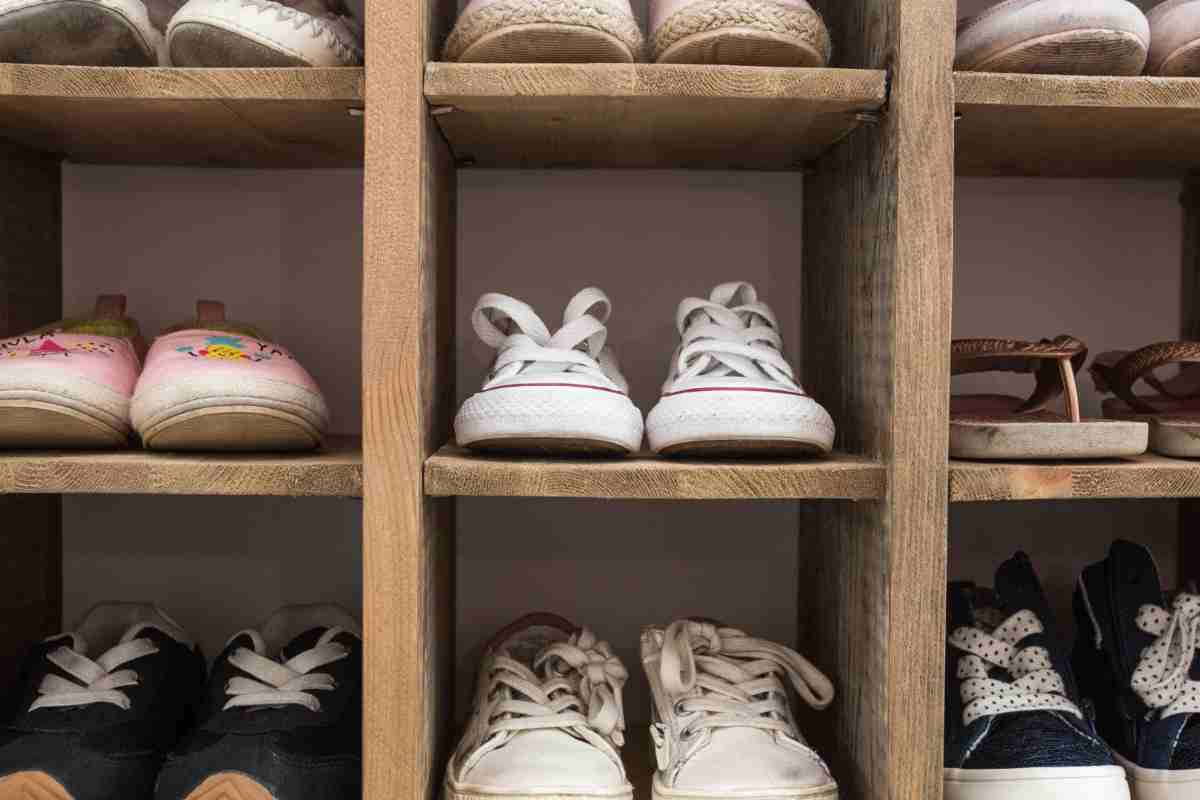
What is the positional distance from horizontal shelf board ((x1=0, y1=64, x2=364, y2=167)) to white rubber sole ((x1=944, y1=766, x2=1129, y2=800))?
0.81m

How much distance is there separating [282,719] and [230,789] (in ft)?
0.33

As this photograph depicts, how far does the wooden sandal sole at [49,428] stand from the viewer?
0.85 m

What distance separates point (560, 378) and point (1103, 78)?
0.52 metres

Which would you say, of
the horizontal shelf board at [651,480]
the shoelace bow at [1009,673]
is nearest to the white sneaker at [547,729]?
the horizontal shelf board at [651,480]

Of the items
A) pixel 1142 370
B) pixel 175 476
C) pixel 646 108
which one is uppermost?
pixel 646 108

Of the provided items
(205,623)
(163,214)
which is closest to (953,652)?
(205,623)

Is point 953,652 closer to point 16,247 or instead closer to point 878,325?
point 878,325

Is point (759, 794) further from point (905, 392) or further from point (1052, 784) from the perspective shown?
point (905, 392)

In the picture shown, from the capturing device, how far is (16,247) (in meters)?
1.12

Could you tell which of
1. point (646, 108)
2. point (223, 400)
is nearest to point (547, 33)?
point (646, 108)

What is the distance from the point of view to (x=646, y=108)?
89 centimetres

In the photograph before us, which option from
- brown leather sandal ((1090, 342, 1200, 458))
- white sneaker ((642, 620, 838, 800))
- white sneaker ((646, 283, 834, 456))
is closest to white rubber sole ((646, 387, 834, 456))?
white sneaker ((646, 283, 834, 456))

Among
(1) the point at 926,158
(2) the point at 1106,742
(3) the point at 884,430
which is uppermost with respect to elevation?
(1) the point at 926,158

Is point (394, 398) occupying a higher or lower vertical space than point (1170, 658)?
higher
